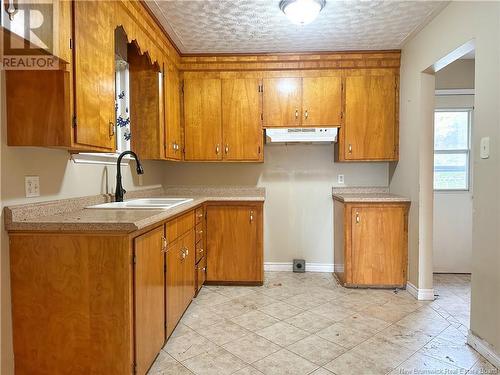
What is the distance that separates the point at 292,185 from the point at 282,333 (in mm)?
1911

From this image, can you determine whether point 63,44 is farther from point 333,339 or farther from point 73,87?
point 333,339

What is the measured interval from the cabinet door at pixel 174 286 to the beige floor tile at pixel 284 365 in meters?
0.66

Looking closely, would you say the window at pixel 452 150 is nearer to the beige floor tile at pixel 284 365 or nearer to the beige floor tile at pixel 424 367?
the beige floor tile at pixel 424 367

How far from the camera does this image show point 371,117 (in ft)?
11.3

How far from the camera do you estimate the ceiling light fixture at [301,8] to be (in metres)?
2.32

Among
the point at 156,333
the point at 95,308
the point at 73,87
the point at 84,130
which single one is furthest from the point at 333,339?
the point at 73,87

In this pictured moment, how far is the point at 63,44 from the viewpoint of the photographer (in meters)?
1.44

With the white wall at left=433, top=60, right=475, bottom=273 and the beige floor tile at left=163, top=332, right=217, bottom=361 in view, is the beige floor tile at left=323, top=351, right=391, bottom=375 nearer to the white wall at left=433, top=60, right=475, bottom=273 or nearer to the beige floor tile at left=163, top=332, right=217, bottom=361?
the beige floor tile at left=163, top=332, right=217, bottom=361

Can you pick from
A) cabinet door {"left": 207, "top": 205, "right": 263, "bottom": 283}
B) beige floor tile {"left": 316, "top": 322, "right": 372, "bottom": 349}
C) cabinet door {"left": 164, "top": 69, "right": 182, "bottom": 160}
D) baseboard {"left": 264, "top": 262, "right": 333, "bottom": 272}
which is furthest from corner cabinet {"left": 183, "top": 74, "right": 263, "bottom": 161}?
beige floor tile {"left": 316, "top": 322, "right": 372, "bottom": 349}

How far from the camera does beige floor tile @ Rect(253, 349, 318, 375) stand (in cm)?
186

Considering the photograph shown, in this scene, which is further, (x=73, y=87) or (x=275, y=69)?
(x=275, y=69)

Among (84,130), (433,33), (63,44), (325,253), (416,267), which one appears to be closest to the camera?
(63,44)

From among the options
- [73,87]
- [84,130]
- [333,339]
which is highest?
[73,87]

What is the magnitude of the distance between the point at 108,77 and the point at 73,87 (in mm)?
404
